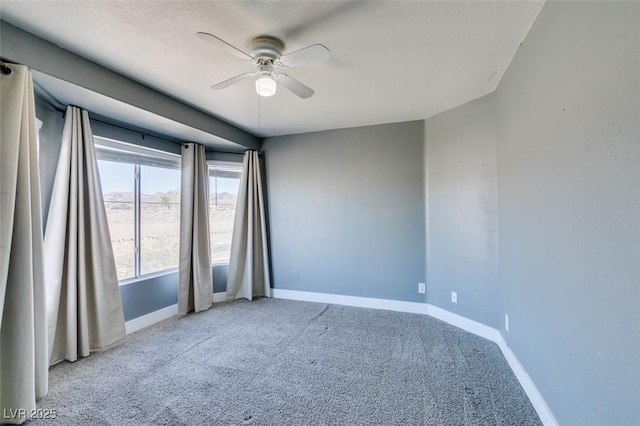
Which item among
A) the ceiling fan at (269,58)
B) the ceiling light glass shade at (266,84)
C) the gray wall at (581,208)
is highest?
the ceiling fan at (269,58)

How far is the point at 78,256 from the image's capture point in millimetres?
2439

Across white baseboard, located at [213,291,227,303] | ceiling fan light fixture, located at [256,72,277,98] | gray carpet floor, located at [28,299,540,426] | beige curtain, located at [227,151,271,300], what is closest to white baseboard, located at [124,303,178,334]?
gray carpet floor, located at [28,299,540,426]

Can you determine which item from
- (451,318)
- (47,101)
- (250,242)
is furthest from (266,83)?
(451,318)

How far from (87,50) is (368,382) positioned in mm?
3150

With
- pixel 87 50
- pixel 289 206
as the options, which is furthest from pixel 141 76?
pixel 289 206

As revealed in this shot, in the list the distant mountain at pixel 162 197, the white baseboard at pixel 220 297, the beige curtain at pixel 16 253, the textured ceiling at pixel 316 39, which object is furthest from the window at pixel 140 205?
the beige curtain at pixel 16 253

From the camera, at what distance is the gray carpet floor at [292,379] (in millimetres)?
1731

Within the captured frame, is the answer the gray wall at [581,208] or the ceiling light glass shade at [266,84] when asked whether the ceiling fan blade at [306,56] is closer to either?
the ceiling light glass shade at [266,84]

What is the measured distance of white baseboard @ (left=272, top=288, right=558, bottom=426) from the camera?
1.69 meters

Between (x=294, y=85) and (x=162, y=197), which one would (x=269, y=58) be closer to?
(x=294, y=85)

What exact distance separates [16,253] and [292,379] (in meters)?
1.98

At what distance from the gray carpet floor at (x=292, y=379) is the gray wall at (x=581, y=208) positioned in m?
0.49

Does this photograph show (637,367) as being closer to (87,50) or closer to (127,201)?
(87,50)

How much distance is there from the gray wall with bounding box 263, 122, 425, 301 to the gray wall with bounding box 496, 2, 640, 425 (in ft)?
5.21
